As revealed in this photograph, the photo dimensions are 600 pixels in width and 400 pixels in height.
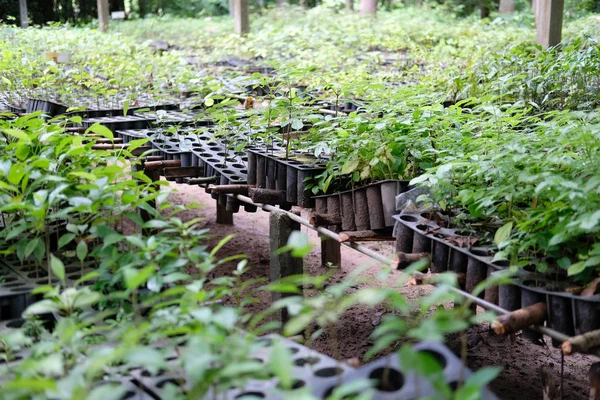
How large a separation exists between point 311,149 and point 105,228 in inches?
97.8

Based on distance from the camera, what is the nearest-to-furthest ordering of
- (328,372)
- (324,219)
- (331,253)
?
(328,372) → (324,219) → (331,253)

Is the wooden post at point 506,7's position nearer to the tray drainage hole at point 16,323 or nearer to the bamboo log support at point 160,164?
the bamboo log support at point 160,164

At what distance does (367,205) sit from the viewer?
4.12 meters

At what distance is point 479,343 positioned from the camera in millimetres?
5207

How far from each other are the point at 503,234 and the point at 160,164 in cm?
294

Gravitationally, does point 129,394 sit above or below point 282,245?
above

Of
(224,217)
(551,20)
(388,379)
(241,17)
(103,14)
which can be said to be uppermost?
(103,14)

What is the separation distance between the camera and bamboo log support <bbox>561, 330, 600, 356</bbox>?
2.67 metres

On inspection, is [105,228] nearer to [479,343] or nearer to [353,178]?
[353,178]

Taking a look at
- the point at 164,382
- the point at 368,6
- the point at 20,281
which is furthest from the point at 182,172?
the point at 368,6

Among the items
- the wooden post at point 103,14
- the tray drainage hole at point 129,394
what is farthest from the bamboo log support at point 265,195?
the wooden post at point 103,14

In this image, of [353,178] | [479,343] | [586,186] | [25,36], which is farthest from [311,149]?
[25,36]

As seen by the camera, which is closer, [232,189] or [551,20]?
[232,189]

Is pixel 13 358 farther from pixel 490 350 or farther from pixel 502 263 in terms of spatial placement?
pixel 490 350
